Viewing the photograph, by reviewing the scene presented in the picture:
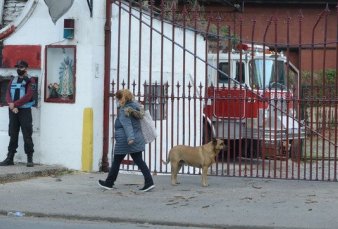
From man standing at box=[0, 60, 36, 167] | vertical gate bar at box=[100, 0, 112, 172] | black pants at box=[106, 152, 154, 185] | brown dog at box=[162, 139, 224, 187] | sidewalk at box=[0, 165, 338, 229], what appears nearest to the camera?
sidewalk at box=[0, 165, 338, 229]

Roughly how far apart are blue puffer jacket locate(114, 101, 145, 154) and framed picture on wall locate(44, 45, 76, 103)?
216 cm

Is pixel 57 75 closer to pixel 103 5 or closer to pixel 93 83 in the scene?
pixel 93 83

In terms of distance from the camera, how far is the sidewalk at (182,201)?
916 cm

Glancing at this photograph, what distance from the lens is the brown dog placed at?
11.4m

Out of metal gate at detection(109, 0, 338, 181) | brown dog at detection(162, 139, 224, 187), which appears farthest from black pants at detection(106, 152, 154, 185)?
metal gate at detection(109, 0, 338, 181)

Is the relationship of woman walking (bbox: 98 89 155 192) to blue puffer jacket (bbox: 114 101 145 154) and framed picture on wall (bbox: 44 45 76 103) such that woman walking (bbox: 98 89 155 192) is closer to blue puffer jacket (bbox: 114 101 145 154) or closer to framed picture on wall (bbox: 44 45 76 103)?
blue puffer jacket (bbox: 114 101 145 154)

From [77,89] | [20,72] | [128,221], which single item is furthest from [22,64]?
[128,221]

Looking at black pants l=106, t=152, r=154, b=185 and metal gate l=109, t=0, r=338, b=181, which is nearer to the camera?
black pants l=106, t=152, r=154, b=185

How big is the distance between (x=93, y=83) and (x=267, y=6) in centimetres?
1915

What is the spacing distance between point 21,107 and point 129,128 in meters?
2.71

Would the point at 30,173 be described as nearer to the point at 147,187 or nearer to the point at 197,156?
the point at 147,187

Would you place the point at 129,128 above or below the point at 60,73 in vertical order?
below

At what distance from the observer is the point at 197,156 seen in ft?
37.6

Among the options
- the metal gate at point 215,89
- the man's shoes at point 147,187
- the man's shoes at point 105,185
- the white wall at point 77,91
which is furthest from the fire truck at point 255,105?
the man's shoes at point 105,185
